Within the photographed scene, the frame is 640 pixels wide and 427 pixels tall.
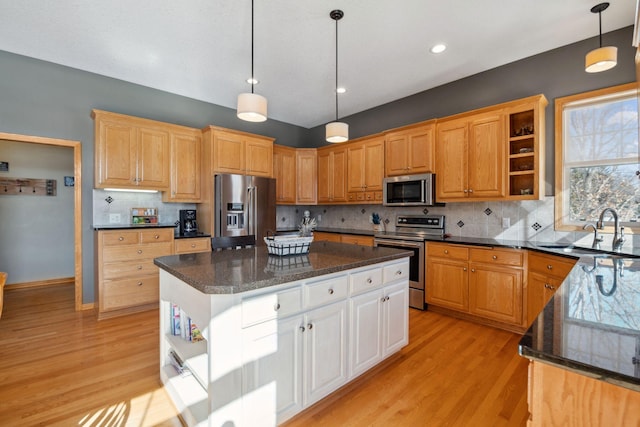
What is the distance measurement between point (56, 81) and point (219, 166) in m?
2.06

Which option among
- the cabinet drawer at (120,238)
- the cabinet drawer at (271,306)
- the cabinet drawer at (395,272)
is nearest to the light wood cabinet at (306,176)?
the cabinet drawer at (120,238)

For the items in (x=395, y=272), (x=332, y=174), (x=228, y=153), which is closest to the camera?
(x=395, y=272)

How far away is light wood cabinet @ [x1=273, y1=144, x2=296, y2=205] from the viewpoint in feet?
16.8

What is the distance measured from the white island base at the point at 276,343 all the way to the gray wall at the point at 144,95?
2.53 metres

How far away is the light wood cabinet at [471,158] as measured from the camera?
126 inches

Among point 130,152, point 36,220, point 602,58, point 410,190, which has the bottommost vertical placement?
point 36,220

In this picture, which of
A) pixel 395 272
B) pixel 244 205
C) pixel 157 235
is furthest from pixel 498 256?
pixel 157 235

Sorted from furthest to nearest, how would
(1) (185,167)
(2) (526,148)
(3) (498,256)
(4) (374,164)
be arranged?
(4) (374,164), (1) (185,167), (2) (526,148), (3) (498,256)

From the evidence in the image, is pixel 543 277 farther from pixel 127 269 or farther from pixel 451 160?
pixel 127 269

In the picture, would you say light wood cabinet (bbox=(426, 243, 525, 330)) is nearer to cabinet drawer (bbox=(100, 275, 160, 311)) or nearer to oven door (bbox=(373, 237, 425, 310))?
oven door (bbox=(373, 237, 425, 310))

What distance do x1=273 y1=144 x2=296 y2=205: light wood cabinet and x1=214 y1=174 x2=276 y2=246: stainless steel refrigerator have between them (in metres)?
0.58

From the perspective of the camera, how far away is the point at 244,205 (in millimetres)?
4207

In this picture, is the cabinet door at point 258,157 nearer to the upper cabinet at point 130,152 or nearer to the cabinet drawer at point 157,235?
the upper cabinet at point 130,152

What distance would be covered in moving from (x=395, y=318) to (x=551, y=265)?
5.00 feet
